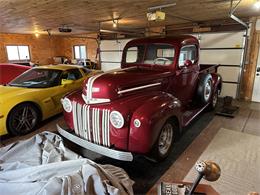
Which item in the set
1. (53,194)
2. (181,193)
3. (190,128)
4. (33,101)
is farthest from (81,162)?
(190,128)

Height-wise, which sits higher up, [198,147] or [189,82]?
[189,82]

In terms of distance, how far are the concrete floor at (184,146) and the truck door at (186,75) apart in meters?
0.74

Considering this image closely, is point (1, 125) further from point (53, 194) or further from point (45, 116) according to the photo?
point (53, 194)

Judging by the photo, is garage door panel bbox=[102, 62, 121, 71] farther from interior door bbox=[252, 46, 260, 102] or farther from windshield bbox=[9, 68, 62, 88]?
interior door bbox=[252, 46, 260, 102]

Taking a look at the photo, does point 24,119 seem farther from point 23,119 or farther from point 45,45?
point 45,45

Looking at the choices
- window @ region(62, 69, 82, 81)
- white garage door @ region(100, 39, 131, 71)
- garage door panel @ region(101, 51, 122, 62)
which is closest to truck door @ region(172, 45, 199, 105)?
window @ region(62, 69, 82, 81)

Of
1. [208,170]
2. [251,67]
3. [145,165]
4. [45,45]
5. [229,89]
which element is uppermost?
[45,45]

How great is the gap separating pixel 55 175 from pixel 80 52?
44.2 ft

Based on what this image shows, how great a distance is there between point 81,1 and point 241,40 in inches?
199

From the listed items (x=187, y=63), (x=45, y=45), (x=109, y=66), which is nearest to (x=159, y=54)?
(x=187, y=63)

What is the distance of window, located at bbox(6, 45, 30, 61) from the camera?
12781mm

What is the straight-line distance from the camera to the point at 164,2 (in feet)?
12.7

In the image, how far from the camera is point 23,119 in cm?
383

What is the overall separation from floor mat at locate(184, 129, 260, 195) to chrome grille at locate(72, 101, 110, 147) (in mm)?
1243
